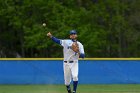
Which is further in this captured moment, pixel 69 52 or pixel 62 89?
pixel 62 89

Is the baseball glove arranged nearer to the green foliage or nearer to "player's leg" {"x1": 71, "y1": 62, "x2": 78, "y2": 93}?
"player's leg" {"x1": 71, "y1": 62, "x2": 78, "y2": 93}

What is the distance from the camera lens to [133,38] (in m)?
30.8

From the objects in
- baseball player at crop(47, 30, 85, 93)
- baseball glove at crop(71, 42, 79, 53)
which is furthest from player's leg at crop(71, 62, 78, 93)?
baseball glove at crop(71, 42, 79, 53)

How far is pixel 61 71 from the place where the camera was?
1894 cm

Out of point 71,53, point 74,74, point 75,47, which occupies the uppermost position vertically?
point 75,47

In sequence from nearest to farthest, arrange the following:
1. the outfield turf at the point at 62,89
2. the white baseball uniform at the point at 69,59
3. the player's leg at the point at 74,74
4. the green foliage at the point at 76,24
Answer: the player's leg at the point at 74,74
the white baseball uniform at the point at 69,59
the outfield turf at the point at 62,89
the green foliage at the point at 76,24

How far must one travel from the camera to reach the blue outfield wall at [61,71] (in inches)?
741

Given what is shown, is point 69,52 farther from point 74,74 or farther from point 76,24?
point 76,24

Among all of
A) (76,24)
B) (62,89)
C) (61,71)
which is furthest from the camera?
(76,24)

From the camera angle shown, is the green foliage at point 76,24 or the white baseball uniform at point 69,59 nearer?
the white baseball uniform at point 69,59

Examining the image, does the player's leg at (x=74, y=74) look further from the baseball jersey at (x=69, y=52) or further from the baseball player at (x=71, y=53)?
the baseball jersey at (x=69, y=52)

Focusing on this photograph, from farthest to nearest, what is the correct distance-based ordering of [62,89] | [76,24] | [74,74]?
1. [76,24]
2. [62,89]
3. [74,74]

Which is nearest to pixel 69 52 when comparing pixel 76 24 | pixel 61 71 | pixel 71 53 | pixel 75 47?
pixel 71 53

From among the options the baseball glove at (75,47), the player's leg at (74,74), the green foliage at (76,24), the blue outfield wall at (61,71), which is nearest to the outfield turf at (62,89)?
the blue outfield wall at (61,71)
